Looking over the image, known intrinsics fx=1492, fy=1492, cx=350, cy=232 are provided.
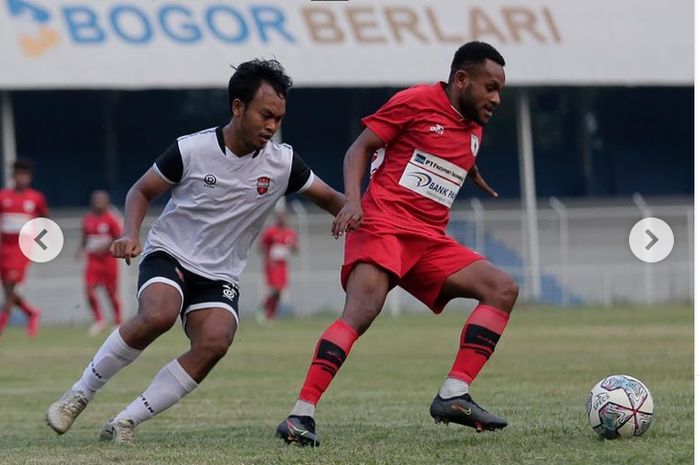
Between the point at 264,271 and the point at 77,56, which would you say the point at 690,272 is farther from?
the point at 77,56

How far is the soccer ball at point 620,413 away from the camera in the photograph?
23.1ft

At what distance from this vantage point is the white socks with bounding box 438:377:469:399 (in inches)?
290

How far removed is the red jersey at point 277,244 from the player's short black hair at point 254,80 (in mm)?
19209

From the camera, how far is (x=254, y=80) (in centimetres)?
746

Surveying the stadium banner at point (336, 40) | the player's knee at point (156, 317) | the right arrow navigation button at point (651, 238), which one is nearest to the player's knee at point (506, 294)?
the player's knee at point (156, 317)

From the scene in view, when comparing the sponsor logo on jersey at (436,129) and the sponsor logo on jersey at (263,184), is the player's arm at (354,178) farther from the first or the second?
the sponsor logo on jersey at (263,184)

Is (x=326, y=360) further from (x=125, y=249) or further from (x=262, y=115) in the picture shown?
(x=262, y=115)

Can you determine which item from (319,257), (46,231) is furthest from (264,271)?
(46,231)

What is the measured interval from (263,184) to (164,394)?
1174 millimetres

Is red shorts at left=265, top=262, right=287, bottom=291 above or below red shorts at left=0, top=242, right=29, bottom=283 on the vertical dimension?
above

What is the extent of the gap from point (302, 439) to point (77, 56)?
71.4 feet

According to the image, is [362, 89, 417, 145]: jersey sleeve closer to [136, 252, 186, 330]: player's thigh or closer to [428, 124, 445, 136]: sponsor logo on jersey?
[428, 124, 445, 136]: sponsor logo on jersey

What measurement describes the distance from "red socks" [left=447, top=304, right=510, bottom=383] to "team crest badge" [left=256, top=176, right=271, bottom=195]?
1.25 meters

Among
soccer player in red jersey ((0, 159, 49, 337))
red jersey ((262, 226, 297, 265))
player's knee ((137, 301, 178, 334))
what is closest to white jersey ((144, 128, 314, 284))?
player's knee ((137, 301, 178, 334))
